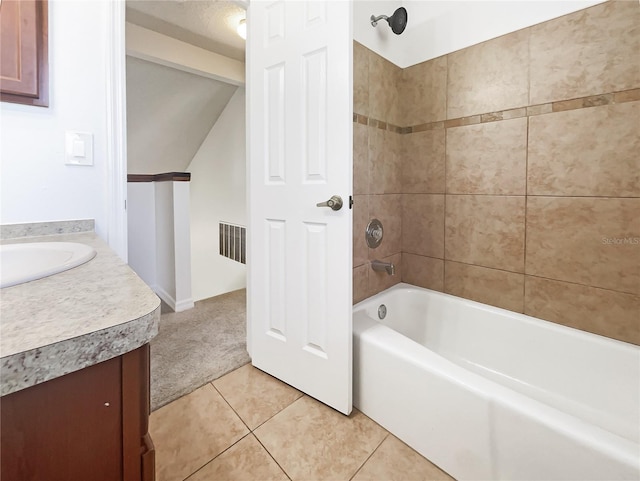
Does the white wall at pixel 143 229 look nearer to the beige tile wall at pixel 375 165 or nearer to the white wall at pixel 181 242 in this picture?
the white wall at pixel 181 242

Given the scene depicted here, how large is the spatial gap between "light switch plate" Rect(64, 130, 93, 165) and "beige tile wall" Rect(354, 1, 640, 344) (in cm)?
121

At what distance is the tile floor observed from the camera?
1087 mm

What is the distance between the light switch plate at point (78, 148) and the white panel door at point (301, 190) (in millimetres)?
703

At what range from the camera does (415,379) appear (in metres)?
1.18

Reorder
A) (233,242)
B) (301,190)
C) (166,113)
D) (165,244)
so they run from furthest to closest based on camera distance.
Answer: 1. (233,242)
2. (166,113)
3. (165,244)
4. (301,190)

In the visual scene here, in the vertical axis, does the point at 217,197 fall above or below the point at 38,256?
above

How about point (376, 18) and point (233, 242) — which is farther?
point (233, 242)

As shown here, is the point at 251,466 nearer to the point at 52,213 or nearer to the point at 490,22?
the point at 52,213

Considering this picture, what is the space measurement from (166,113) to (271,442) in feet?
9.80

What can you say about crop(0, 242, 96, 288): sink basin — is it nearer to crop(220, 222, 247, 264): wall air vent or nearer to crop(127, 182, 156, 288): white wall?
crop(127, 182, 156, 288): white wall

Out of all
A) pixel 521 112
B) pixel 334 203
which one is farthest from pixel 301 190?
pixel 521 112

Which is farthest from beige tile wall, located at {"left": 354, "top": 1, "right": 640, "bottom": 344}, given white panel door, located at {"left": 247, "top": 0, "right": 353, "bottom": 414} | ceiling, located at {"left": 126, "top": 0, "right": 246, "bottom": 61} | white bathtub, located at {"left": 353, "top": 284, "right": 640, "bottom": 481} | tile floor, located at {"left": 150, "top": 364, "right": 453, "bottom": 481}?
ceiling, located at {"left": 126, "top": 0, "right": 246, "bottom": 61}

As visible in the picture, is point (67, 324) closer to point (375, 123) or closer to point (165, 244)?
point (375, 123)

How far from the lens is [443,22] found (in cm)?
177
